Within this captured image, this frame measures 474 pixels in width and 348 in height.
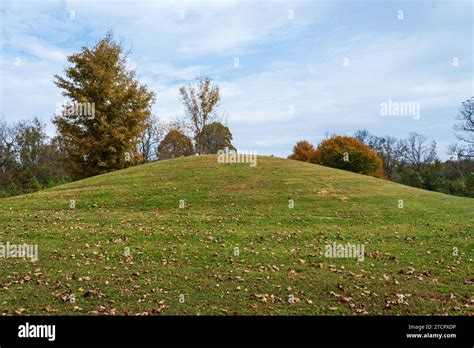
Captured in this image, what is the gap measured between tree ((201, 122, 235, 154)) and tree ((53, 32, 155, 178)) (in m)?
9.11

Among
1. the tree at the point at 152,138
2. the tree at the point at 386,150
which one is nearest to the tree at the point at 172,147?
the tree at the point at 152,138

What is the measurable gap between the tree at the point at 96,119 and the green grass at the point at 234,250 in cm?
969

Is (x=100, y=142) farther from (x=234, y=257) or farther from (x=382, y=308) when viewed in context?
(x=382, y=308)

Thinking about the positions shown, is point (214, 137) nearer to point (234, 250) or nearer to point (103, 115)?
point (103, 115)

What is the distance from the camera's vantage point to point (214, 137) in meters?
43.7

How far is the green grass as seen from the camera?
26.6 feet

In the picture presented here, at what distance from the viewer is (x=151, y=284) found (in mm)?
8883

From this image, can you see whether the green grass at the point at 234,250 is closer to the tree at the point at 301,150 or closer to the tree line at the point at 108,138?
the tree line at the point at 108,138

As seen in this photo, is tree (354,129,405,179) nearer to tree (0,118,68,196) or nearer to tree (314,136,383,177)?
tree (314,136,383,177)

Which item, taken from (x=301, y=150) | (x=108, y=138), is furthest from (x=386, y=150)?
(x=108, y=138)

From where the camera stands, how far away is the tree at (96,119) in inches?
1249

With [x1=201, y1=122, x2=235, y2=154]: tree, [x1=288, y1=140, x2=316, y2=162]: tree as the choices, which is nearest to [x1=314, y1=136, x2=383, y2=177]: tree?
[x1=201, y1=122, x2=235, y2=154]: tree

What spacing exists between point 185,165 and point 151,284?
766 inches
